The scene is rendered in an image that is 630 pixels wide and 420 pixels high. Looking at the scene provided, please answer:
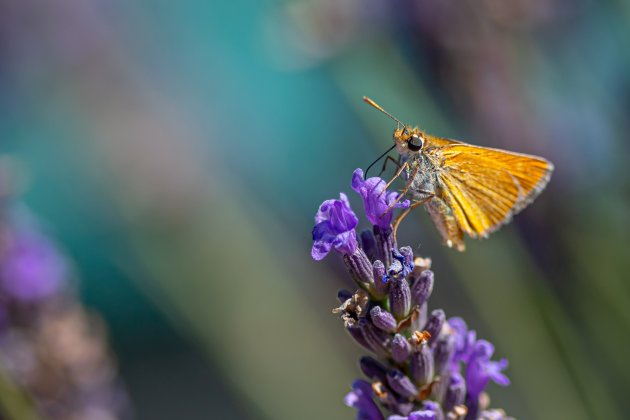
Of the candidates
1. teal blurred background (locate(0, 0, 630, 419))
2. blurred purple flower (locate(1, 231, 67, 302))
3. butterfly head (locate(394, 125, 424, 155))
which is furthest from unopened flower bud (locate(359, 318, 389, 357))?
A: blurred purple flower (locate(1, 231, 67, 302))

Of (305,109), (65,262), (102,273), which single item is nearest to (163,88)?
(305,109)

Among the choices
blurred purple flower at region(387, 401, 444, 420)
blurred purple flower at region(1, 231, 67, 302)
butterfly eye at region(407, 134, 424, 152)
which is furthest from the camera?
blurred purple flower at region(1, 231, 67, 302)

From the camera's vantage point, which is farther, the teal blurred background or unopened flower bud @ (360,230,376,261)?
the teal blurred background

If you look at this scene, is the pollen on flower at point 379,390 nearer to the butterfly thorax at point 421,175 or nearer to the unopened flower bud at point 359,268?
the unopened flower bud at point 359,268

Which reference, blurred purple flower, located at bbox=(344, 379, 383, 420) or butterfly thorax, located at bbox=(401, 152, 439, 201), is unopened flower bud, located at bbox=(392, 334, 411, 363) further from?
butterfly thorax, located at bbox=(401, 152, 439, 201)

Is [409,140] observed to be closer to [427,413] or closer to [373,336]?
[373,336]

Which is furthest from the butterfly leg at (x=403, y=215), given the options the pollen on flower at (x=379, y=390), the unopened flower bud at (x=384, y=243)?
the pollen on flower at (x=379, y=390)

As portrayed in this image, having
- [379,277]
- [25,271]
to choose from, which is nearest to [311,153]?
[25,271]
